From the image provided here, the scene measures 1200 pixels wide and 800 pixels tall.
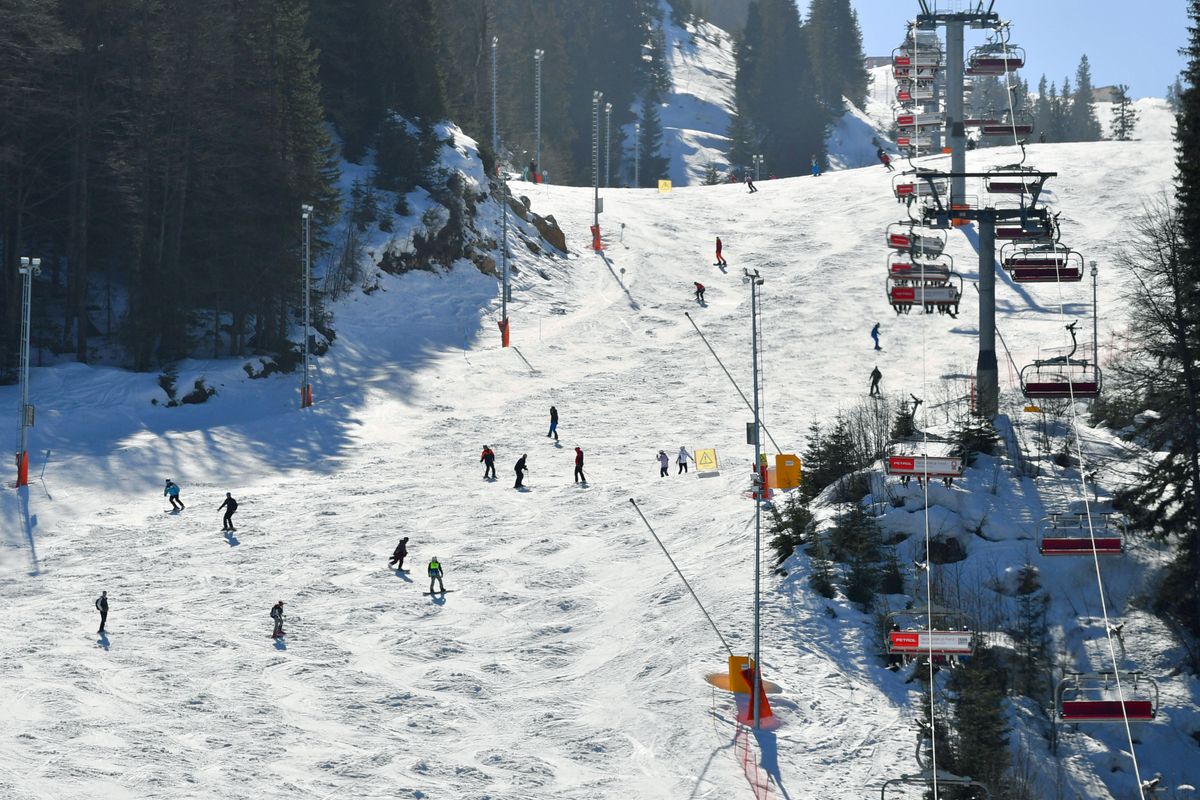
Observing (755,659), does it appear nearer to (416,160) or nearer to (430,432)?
(430,432)

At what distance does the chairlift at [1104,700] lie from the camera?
971 inches

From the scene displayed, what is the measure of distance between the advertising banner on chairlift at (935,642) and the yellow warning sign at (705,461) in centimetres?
1504

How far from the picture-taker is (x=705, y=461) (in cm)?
4091

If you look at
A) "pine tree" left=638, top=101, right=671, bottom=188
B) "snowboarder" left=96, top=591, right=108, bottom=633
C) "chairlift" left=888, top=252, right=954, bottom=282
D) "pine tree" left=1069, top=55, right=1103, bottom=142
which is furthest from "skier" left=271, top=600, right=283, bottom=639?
"pine tree" left=1069, top=55, right=1103, bottom=142

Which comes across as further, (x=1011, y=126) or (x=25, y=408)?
(x=1011, y=126)

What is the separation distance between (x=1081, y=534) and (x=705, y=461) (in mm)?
11848

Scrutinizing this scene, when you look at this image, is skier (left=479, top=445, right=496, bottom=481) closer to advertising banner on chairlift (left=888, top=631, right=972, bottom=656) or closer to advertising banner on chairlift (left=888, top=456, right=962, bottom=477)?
advertising banner on chairlift (left=888, top=456, right=962, bottom=477)

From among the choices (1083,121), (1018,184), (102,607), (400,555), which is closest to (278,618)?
(102,607)

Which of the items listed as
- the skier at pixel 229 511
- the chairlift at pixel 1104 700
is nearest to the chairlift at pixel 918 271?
the chairlift at pixel 1104 700

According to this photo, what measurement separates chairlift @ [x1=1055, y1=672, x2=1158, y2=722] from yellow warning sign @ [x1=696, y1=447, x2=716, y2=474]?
1358 centimetres

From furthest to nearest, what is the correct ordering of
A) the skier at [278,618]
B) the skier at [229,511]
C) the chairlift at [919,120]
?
the chairlift at [919,120], the skier at [229,511], the skier at [278,618]

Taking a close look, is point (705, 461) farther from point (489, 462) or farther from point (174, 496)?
point (174, 496)

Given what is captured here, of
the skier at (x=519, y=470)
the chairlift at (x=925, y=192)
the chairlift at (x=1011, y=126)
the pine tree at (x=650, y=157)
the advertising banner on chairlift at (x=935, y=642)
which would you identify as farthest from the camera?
the pine tree at (x=650, y=157)

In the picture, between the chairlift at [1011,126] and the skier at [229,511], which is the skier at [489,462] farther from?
the chairlift at [1011,126]
